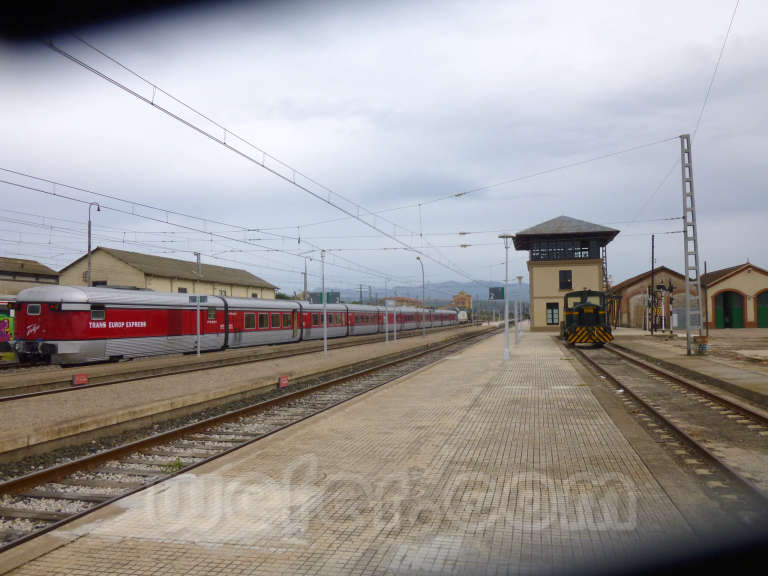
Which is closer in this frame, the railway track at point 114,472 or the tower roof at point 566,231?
the railway track at point 114,472

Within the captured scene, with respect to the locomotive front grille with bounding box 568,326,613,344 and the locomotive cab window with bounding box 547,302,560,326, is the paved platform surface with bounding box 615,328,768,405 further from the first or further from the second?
the locomotive cab window with bounding box 547,302,560,326

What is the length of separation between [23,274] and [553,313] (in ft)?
163

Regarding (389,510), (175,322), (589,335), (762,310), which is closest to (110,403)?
(389,510)

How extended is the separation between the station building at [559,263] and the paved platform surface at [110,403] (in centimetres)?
4096

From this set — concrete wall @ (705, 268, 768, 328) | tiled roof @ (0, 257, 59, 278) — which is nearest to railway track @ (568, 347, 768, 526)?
concrete wall @ (705, 268, 768, 328)

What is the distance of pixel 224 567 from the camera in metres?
4.34

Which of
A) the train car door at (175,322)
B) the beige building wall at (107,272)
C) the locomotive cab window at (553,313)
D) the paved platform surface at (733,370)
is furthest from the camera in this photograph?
the locomotive cab window at (553,313)

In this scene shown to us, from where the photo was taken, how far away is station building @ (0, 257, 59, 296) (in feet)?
151

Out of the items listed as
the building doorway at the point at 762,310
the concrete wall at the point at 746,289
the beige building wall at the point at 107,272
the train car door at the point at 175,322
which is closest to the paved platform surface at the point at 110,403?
the train car door at the point at 175,322

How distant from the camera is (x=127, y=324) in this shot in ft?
71.7

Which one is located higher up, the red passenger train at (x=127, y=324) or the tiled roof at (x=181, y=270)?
the tiled roof at (x=181, y=270)

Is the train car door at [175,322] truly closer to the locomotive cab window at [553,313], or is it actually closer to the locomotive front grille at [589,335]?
the locomotive front grille at [589,335]

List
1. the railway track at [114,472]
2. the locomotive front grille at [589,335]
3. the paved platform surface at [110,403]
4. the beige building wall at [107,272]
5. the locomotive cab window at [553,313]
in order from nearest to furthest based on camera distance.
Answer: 1. the railway track at [114,472]
2. the paved platform surface at [110,403]
3. the locomotive front grille at [589,335]
4. the beige building wall at [107,272]
5. the locomotive cab window at [553,313]

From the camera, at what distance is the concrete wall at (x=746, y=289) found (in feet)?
164
